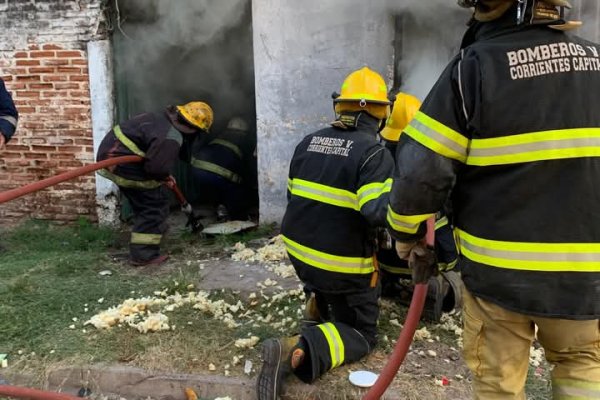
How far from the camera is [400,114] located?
4.30m

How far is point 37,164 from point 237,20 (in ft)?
9.29

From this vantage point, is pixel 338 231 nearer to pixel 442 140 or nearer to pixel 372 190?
pixel 372 190

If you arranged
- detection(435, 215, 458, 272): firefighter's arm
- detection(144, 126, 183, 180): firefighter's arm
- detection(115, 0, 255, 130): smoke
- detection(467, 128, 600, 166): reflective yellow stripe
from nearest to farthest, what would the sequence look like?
detection(467, 128, 600, 166): reflective yellow stripe → detection(435, 215, 458, 272): firefighter's arm → detection(144, 126, 183, 180): firefighter's arm → detection(115, 0, 255, 130): smoke

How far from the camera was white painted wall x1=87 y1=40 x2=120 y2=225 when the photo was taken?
6.38 m

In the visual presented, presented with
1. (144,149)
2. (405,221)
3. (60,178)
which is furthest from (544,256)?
(144,149)

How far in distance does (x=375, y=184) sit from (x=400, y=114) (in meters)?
1.29

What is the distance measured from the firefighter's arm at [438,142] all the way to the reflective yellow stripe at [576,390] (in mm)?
→ 800

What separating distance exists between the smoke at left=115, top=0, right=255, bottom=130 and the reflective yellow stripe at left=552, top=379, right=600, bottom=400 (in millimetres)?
5708

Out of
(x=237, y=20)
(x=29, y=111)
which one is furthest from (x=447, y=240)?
(x=29, y=111)

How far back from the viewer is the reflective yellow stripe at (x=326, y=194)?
3.38 meters

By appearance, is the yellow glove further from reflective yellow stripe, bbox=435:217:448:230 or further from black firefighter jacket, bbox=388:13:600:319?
reflective yellow stripe, bbox=435:217:448:230

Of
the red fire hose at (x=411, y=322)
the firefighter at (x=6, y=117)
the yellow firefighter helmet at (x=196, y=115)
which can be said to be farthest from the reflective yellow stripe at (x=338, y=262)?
the firefighter at (x=6, y=117)

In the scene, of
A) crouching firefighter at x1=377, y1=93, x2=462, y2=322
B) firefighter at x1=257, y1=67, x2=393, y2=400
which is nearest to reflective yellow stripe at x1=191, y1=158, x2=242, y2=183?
crouching firefighter at x1=377, y1=93, x2=462, y2=322

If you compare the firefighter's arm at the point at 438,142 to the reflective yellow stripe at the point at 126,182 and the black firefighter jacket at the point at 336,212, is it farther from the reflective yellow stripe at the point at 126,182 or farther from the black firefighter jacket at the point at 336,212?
the reflective yellow stripe at the point at 126,182
